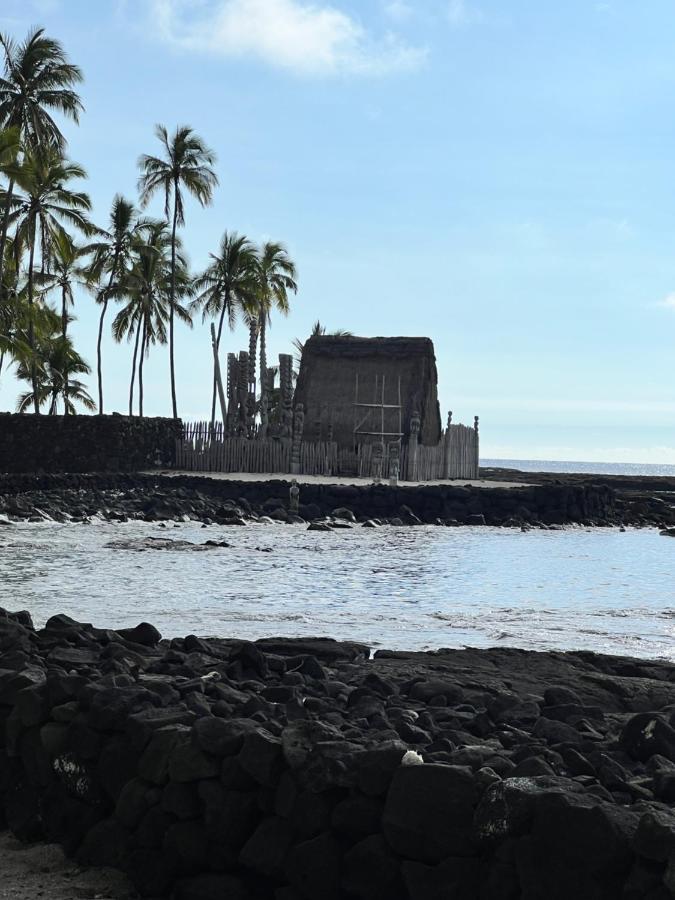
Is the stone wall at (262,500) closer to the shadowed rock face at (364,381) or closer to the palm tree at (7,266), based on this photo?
the palm tree at (7,266)

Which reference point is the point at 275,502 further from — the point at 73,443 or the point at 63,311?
the point at 63,311

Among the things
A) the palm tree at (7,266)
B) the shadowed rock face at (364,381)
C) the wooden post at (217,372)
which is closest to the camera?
the palm tree at (7,266)

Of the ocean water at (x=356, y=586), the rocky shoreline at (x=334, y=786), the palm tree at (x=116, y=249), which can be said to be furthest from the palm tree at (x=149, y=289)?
the rocky shoreline at (x=334, y=786)

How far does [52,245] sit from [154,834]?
35.0 metres

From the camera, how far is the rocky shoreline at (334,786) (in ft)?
12.7

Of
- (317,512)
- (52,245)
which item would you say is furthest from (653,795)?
(52,245)

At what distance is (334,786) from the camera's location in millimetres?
4422

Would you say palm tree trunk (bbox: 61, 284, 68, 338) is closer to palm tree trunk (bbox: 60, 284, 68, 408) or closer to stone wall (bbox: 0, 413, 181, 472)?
palm tree trunk (bbox: 60, 284, 68, 408)

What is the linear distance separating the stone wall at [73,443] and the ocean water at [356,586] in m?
7.97

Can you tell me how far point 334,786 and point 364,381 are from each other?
32.0 m

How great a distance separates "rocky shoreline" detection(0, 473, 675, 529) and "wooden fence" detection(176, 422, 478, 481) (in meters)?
2.21

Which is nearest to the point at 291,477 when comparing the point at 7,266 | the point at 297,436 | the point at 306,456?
the point at 306,456

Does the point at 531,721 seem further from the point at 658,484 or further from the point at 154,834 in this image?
the point at 658,484

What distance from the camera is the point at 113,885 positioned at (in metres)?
4.79
